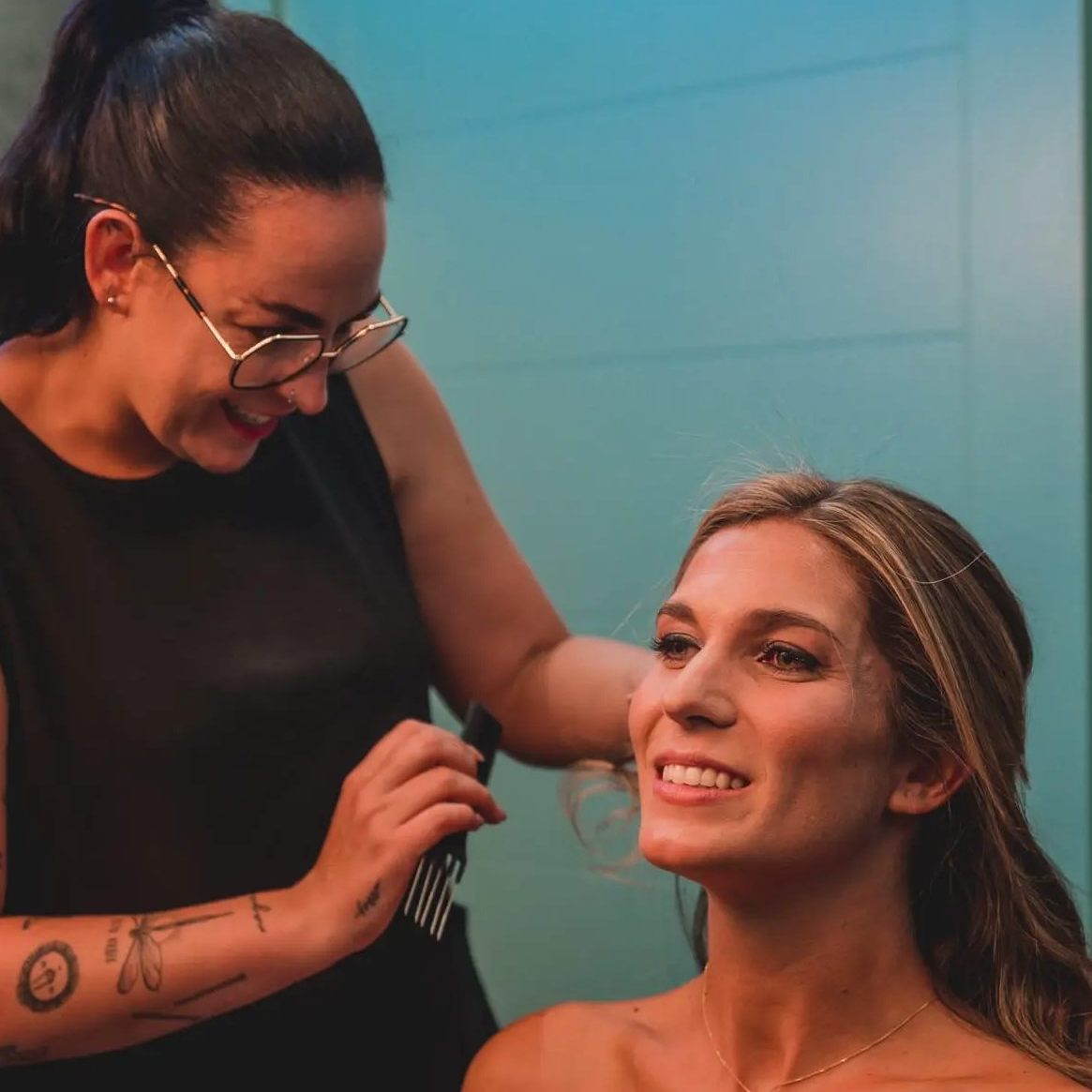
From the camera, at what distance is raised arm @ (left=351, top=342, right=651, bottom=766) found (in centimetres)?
157

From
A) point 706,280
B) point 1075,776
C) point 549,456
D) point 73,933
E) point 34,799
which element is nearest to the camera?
point 73,933

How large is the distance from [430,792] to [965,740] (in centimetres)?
44

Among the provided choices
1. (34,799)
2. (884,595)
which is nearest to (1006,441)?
(884,595)

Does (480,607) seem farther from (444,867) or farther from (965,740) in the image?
(965,740)

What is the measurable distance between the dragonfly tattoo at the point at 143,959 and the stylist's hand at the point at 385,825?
0.12m

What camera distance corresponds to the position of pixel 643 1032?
4.58 ft

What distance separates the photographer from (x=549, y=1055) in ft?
4.61

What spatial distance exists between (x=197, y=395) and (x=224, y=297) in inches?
3.4

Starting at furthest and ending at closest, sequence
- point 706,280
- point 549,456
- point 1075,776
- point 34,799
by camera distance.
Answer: point 549,456, point 706,280, point 1075,776, point 34,799

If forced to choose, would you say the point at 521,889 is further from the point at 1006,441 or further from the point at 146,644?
the point at 146,644

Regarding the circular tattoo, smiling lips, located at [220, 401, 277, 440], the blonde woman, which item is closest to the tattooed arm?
the circular tattoo

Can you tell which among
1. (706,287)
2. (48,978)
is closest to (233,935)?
(48,978)

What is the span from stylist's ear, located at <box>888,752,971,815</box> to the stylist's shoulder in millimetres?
355

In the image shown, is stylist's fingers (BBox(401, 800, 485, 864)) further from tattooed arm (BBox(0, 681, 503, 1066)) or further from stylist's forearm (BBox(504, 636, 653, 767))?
stylist's forearm (BBox(504, 636, 653, 767))
